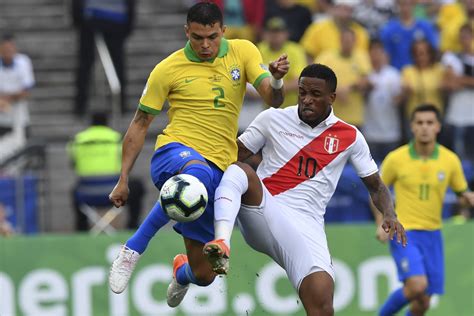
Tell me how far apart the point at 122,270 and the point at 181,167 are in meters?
1.16

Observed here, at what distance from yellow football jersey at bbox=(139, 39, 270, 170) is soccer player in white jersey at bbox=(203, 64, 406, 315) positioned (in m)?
0.31

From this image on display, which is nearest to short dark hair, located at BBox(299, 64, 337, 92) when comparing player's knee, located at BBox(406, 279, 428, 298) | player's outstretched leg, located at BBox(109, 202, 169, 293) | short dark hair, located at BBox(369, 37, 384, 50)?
player's outstretched leg, located at BBox(109, 202, 169, 293)

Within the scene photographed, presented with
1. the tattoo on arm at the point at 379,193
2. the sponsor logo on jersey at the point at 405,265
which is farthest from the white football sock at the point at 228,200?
the sponsor logo on jersey at the point at 405,265

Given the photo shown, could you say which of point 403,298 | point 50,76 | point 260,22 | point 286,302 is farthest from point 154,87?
point 50,76

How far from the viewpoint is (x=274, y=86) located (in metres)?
10.8

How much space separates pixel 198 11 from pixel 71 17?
8.68 meters

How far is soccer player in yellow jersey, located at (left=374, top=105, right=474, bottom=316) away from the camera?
14180 millimetres

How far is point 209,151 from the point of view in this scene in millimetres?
11031

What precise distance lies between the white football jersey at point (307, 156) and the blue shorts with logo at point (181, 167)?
50 cm

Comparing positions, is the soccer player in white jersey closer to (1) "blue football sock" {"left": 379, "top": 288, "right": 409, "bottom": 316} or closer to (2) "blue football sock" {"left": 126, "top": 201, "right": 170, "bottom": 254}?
(2) "blue football sock" {"left": 126, "top": 201, "right": 170, "bottom": 254}

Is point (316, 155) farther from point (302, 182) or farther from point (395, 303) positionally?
point (395, 303)

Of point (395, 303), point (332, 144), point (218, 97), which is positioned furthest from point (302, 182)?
point (395, 303)

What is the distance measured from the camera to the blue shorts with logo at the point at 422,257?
14.1 meters

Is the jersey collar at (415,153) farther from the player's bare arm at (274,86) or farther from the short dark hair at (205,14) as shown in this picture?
the short dark hair at (205,14)
